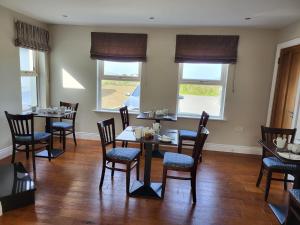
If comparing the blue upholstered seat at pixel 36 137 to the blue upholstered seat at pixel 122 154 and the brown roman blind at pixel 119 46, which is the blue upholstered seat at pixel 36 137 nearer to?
the blue upholstered seat at pixel 122 154

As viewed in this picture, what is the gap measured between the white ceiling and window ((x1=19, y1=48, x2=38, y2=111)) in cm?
73

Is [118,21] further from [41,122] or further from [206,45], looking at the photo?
[41,122]

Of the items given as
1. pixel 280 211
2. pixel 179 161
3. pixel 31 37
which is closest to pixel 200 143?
pixel 179 161

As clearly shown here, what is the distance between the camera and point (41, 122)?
4625 millimetres

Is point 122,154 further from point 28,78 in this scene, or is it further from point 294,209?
point 28,78

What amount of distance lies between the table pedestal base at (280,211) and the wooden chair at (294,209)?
33 cm

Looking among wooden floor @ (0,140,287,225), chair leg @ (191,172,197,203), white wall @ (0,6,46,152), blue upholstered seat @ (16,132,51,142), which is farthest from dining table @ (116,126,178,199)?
white wall @ (0,6,46,152)

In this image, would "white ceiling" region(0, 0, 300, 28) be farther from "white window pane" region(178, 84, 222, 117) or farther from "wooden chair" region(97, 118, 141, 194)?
"wooden chair" region(97, 118, 141, 194)

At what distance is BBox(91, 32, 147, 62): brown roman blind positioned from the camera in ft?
14.5

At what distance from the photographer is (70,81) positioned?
474cm

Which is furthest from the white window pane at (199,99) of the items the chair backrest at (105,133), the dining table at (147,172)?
the chair backrest at (105,133)

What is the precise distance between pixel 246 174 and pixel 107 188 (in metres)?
2.16

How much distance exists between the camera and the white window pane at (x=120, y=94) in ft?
15.4

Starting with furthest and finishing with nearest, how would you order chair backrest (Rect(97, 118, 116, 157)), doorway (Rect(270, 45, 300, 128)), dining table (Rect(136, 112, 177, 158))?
dining table (Rect(136, 112, 177, 158)) → doorway (Rect(270, 45, 300, 128)) → chair backrest (Rect(97, 118, 116, 157))
